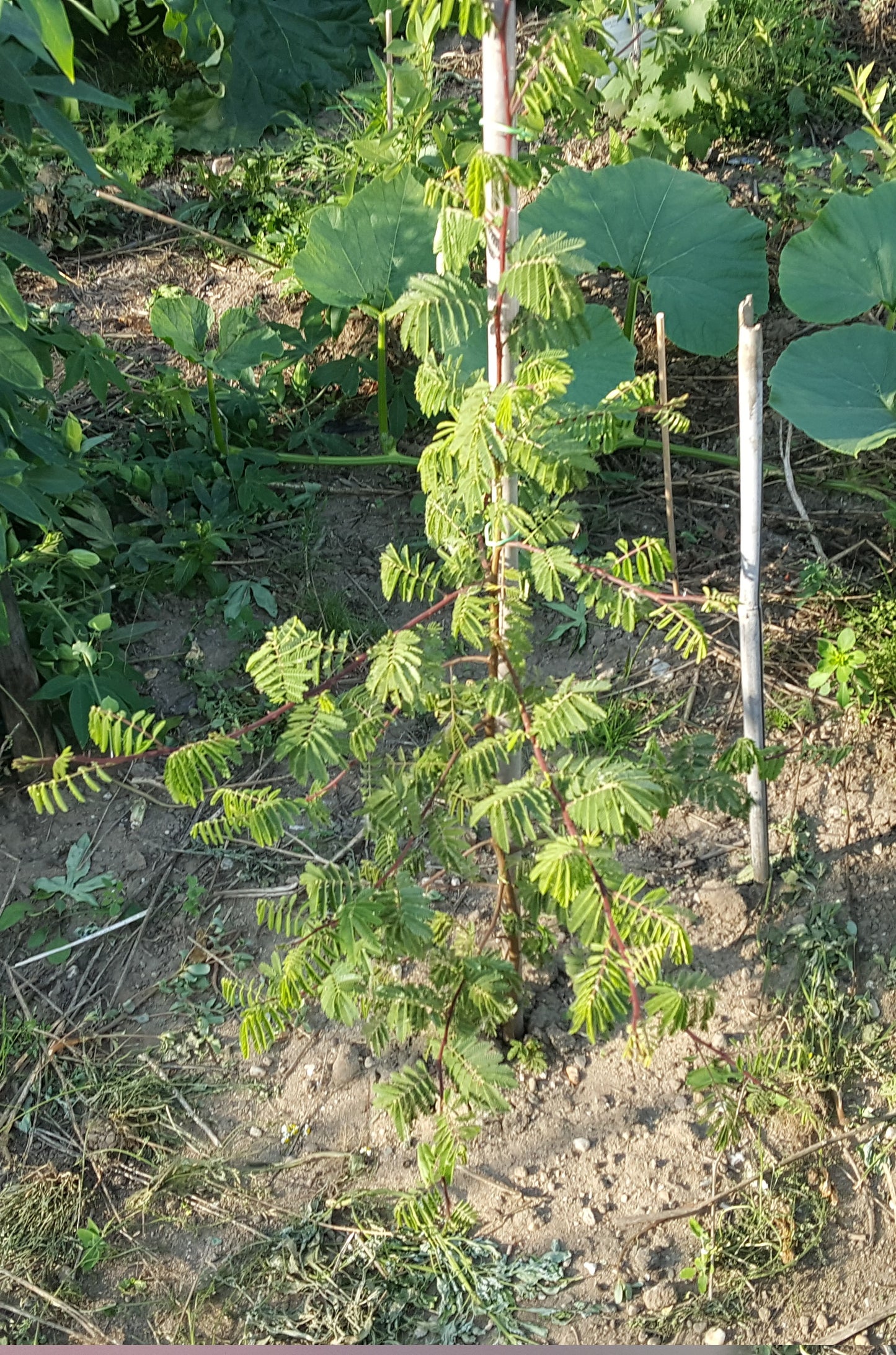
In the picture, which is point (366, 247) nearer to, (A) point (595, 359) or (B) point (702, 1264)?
(A) point (595, 359)

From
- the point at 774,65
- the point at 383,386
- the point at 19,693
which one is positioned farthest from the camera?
the point at 774,65

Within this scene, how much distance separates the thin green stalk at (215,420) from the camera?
122 inches

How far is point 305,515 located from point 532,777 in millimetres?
1700

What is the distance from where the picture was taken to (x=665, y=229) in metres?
3.16

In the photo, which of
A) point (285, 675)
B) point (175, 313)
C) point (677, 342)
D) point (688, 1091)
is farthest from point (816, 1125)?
point (175, 313)

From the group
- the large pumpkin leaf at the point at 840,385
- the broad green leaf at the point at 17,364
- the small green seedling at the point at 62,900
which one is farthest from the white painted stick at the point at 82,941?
the large pumpkin leaf at the point at 840,385

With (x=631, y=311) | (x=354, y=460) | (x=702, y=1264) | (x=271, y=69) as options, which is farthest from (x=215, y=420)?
(x=702, y=1264)

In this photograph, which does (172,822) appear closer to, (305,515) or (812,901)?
(305,515)

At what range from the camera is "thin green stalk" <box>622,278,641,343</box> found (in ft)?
10.3

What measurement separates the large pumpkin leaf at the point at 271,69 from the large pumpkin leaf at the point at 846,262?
6.93 feet

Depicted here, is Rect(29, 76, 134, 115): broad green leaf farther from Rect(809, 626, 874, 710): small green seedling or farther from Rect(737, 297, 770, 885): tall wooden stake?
Rect(809, 626, 874, 710): small green seedling

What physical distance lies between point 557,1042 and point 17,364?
5.35 feet

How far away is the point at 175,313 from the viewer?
10.2ft

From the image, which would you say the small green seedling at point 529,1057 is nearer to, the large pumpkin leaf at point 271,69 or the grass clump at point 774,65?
the grass clump at point 774,65
